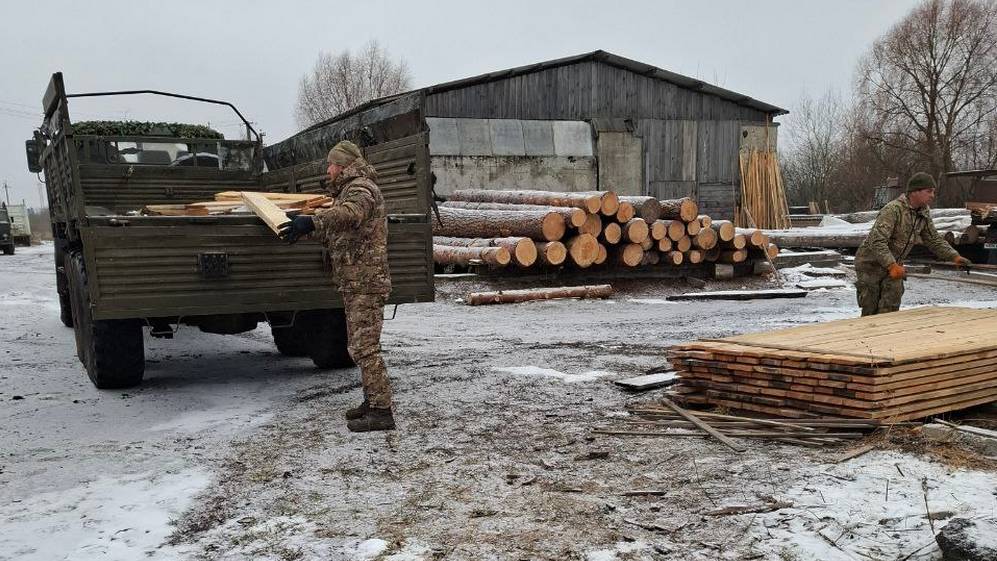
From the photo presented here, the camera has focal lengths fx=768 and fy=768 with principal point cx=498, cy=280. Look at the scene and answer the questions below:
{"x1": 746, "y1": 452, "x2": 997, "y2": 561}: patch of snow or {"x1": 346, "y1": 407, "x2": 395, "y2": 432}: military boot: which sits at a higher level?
{"x1": 346, "y1": 407, "x2": 395, "y2": 432}: military boot

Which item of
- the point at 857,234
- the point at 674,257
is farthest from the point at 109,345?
the point at 857,234

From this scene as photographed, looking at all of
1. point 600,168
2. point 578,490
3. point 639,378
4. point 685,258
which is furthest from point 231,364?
point 600,168

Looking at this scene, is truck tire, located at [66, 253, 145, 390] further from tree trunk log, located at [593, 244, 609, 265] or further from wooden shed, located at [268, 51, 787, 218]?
wooden shed, located at [268, 51, 787, 218]

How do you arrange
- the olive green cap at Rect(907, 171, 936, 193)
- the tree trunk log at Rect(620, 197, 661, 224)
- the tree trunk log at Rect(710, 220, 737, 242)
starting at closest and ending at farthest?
1. the olive green cap at Rect(907, 171, 936, 193)
2. the tree trunk log at Rect(620, 197, 661, 224)
3. the tree trunk log at Rect(710, 220, 737, 242)

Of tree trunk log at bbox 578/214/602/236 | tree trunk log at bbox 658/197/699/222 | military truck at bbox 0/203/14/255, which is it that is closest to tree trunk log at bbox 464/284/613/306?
tree trunk log at bbox 578/214/602/236

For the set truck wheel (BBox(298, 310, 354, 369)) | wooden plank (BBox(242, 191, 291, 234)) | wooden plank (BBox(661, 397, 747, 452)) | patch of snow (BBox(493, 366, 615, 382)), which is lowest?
patch of snow (BBox(493, 366, 615, 382))

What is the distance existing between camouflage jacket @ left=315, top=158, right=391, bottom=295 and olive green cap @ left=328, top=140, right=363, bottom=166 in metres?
0.03

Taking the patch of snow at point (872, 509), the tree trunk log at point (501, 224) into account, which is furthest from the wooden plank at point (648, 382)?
the tree trunk log at point (501, 224)

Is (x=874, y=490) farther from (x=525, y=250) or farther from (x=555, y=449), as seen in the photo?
(x=525, y=250)

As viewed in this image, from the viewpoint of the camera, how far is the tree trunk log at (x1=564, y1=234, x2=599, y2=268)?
12.6 meters

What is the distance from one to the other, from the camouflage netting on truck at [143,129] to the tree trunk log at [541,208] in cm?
571

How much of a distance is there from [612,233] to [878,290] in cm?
673

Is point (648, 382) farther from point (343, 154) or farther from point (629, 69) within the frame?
point (629, 69)

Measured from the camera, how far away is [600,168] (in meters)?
20.2
